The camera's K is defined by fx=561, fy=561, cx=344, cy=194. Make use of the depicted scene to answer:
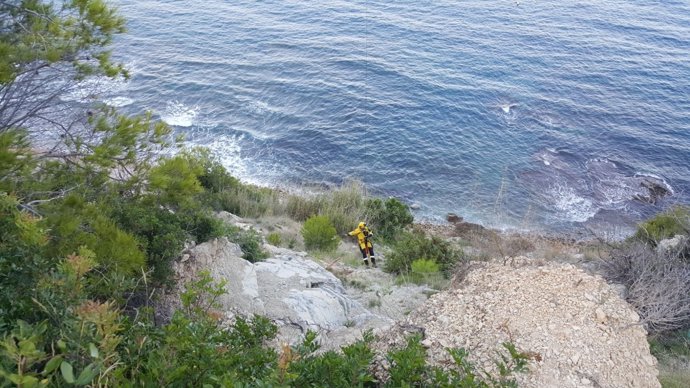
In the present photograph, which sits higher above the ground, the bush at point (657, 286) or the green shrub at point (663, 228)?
the bush at point (657, 286)

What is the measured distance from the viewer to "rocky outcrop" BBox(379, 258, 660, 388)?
699cm

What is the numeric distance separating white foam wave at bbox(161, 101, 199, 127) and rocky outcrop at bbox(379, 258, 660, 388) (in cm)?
2194

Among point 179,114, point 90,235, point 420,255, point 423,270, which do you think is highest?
point 90,235

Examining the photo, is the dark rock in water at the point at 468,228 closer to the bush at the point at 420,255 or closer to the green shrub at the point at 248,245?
the bush at the point at 420,255

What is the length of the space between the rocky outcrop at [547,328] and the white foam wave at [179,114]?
21.9m

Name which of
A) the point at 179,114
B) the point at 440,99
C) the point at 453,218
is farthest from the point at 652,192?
the point at 179,114

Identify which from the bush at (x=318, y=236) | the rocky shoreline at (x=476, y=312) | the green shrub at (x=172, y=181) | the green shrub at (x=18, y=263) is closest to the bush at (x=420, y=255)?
the bush at (x=318, y=236)

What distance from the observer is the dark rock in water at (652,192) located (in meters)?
24.1

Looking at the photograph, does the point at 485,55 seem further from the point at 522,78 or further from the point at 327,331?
the point at 327,331

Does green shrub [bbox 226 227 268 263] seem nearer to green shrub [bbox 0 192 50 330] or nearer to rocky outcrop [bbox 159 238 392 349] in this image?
rocky outcrop [bbox 159 238 392 349]

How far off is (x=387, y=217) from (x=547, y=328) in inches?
441

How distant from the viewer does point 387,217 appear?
18.7m

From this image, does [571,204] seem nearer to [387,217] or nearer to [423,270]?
[387,217]

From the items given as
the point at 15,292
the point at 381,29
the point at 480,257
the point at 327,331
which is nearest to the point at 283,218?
the point at 480,257
